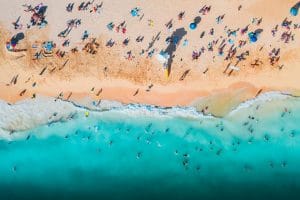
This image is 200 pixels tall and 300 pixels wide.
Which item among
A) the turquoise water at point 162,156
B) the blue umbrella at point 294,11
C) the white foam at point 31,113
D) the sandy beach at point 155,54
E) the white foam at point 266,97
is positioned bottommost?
the turquoise water at point 162,156

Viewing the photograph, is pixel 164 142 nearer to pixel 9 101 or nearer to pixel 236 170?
pixel 236 170

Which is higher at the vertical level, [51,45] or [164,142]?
[51,45]

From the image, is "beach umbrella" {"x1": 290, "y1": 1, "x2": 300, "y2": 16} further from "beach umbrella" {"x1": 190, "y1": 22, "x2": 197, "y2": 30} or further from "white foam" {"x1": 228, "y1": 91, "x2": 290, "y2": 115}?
"beach umbrella" {"x1": 190, "y1": 22, "x2": 197, "y2": 30}

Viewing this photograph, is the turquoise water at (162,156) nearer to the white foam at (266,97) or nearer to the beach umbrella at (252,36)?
the white foam at (266,97)

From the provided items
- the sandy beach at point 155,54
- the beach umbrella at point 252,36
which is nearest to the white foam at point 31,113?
the sandy beach at point 155,54

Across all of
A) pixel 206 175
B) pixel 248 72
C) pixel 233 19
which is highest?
pixel 233 19

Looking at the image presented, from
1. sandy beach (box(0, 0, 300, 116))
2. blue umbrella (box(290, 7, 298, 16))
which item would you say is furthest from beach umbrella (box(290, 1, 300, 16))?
sandy beach (box(0, 0, 300, 116))

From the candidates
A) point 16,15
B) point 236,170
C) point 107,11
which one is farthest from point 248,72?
point 16,15
